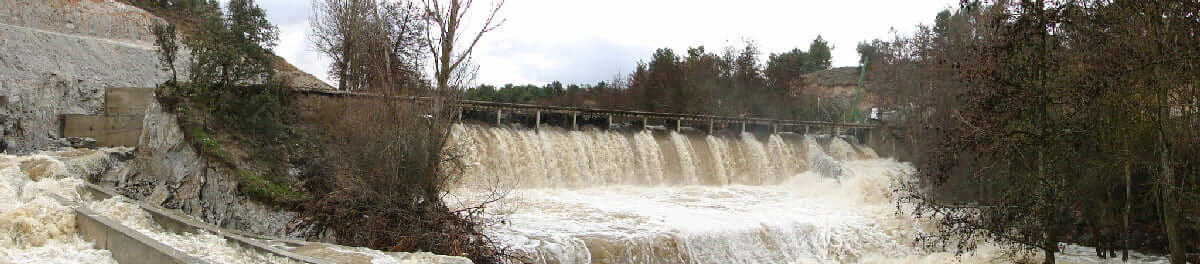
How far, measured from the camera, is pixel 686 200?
2045 cm

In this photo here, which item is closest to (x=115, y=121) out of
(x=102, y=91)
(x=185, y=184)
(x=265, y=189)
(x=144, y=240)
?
(x=185, y=184)

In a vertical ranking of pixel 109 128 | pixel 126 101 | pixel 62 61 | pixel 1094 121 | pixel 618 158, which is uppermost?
pixel 62 61

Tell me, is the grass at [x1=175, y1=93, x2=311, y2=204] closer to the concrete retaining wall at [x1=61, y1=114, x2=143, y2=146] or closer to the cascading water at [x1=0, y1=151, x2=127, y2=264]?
the cascading water at [x1=0, y1=151, x2=127, y2=264]

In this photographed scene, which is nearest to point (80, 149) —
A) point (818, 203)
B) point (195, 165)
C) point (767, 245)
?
point (195, 165)

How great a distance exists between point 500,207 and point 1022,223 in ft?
31.7

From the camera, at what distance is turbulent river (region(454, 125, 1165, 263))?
13.2 m

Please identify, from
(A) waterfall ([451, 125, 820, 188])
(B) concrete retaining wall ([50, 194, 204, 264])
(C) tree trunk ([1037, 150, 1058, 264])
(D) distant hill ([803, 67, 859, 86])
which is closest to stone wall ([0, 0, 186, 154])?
(B) concrete retaining wall ([50, 194, 204, 264])

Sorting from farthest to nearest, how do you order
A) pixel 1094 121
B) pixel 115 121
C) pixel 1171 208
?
Answer: pixel 115 121 < pixel 1094 121 < pixel 1171 208

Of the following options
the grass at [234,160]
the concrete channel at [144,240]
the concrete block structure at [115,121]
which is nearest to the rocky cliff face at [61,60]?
the concrete block structure at [115,121]

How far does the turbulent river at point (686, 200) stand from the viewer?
13.2m

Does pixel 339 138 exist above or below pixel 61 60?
below

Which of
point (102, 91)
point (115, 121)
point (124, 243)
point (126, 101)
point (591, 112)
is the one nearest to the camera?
point (124, 243)

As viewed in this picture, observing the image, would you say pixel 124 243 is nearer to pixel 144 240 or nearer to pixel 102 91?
pixel 144 240

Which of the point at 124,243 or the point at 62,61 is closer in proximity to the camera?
the point at 124,243
